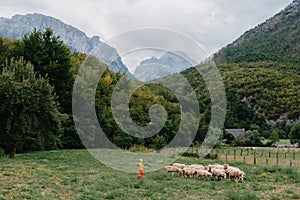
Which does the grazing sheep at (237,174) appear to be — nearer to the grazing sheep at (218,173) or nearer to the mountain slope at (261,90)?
the grazing sheep at (218,173)

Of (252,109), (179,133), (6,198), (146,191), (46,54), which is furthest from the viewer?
(252,109)

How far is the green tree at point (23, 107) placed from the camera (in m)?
28.0

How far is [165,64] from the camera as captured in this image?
29.0 metres

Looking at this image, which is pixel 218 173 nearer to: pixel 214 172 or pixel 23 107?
pixel 214 172

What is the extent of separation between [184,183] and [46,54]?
27.0m

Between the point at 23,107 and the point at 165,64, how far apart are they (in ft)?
38.8

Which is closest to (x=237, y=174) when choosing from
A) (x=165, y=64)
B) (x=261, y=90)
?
(x=165, y=64)

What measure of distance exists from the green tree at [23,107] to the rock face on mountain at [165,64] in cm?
848

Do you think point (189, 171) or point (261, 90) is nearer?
point (189, 171)

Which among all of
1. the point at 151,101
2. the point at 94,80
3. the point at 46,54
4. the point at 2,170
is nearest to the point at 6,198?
the point at 2,170

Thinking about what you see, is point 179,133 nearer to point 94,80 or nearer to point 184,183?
point 94,80

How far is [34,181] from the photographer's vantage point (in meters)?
17.2

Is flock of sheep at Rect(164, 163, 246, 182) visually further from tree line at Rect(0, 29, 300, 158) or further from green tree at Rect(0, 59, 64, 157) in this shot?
tree line at Rect(0, 29, 300, 158)

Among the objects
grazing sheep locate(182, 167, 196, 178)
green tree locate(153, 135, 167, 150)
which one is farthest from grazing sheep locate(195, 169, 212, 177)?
green tree locate(153, 135, 167, 150)
